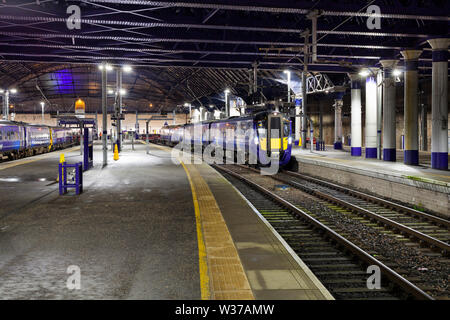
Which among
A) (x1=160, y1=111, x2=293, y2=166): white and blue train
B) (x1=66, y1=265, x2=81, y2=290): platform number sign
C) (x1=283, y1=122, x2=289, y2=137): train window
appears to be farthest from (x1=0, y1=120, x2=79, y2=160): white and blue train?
(x1=66, y1=265, x2=81, y2=290): platform number sign

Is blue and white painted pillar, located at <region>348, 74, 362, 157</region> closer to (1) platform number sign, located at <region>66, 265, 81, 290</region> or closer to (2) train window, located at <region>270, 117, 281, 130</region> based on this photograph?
(2) train window, located at <region>270, 117, 281, 130</region>

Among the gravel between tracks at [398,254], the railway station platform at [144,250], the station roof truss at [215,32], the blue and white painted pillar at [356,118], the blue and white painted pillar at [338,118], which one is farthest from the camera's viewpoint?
the blue and white painted pillar at [338,118]

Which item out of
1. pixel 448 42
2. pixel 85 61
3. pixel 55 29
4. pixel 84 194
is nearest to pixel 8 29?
pixel 55 29

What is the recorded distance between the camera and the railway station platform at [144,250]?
197 inches

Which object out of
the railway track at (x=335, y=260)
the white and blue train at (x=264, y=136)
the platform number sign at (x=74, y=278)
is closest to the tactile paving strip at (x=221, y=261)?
the railway track at (x=335, y=260)

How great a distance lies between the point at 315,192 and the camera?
1496cm

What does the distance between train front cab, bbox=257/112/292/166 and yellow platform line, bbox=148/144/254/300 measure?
12.3 metres

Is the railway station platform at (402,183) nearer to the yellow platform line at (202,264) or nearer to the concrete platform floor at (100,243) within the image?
the concrete platform floor at (100,243)

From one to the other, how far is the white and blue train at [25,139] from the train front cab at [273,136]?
17.8 meters

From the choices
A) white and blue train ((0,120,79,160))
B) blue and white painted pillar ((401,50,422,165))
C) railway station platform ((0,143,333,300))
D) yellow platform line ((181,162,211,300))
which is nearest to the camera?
yellow platform line ((181,162,211,300))

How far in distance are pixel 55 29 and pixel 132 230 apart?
13155 millimetres

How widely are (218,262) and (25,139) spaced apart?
108 ft

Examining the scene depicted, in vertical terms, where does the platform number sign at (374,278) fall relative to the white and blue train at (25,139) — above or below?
below

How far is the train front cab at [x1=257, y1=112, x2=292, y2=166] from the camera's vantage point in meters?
21.9
